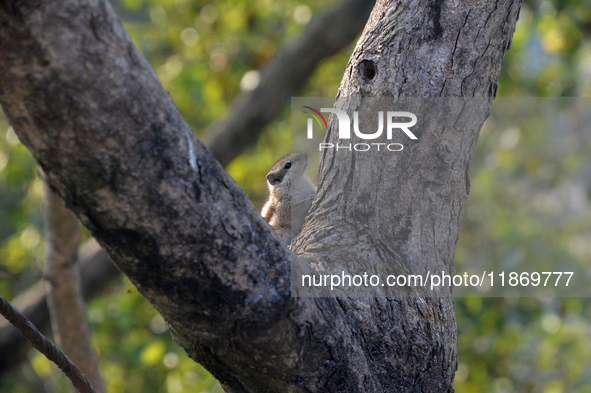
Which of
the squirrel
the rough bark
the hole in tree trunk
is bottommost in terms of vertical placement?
the rough bark

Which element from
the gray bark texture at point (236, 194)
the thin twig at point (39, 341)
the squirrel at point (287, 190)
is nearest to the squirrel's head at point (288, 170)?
the squirrel at point (287, 190)

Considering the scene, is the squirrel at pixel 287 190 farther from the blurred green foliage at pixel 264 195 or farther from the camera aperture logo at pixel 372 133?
the blurred green foliage at pixel 264 195

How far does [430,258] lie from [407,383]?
0.45m

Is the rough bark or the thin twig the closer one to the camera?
the thin twig

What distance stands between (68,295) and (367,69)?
2.46 meters

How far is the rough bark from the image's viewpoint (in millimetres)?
3176

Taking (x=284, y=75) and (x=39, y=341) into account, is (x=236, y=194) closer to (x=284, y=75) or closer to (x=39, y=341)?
(x=39, y=341)

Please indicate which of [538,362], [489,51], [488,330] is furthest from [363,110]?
[538,362]

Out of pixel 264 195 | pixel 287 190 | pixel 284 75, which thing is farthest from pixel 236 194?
pixel 264 195

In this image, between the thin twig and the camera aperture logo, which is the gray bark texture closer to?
the camera aperture logo

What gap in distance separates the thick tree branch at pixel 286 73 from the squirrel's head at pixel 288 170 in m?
1.62

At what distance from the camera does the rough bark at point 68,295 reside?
318 centimetres

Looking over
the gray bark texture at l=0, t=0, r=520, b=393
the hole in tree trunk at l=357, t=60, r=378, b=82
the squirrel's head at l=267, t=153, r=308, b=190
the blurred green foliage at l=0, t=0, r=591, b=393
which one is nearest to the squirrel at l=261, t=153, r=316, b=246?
the squirrel's head at l=267, t=153, r=308, b=190

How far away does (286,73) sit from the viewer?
477 centimetres
